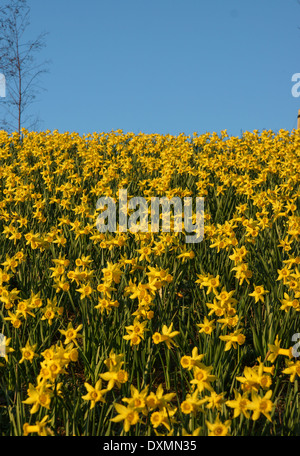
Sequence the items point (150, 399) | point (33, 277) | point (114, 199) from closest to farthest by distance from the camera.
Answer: point (150, 399), point (33, 277), point (114, 199)

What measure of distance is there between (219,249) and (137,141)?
8.50 meters

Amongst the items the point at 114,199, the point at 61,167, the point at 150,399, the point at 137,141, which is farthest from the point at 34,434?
the point at 137,141

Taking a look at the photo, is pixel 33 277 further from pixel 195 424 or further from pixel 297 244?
pixel 297 244

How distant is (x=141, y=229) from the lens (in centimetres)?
427

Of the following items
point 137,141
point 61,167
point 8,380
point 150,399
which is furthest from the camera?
point 137,141

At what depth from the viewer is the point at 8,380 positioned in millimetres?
3018

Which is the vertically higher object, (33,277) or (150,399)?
(33,277)

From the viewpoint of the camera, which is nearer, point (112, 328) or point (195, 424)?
point (195, 424)

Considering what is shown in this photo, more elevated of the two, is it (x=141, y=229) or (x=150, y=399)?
(x=141, y=229)

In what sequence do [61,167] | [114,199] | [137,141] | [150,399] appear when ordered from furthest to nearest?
[137,141]
[61,167]
[114,199]
[150,399]
